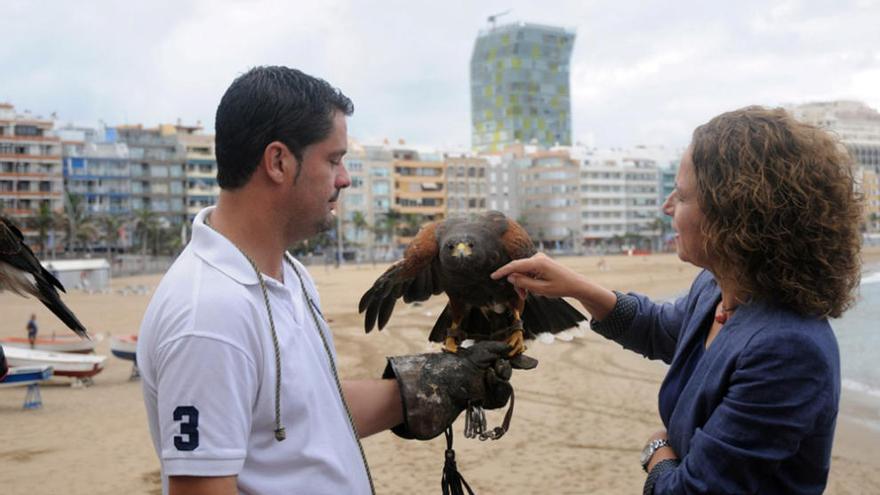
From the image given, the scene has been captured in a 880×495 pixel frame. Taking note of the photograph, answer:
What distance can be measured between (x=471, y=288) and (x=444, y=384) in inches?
43.0

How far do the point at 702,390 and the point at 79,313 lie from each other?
33173mm

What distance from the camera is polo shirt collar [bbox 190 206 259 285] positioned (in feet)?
6.38

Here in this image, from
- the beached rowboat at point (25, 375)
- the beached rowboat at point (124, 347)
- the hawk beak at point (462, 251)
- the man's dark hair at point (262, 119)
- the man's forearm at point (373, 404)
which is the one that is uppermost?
the man's dark hair at point (262, 119)

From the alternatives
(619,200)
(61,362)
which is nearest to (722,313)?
(61,362)

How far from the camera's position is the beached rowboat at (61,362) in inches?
617

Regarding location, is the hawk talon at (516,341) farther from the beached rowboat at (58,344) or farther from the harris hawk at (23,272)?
the beached rowboat at (58,344)

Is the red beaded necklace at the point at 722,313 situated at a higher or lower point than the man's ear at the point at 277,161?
lower

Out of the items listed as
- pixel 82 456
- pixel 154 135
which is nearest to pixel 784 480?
pixel 82 456

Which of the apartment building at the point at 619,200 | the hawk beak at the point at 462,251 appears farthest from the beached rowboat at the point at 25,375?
the apartment building at the point at 619,200

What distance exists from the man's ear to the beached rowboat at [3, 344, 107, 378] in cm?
1576

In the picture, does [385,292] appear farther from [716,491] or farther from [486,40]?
[486,40]

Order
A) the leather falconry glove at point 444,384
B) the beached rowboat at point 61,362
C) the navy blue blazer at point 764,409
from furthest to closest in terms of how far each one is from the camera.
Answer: the beached rowboat at point 61,362 → the leather falconry glove at point 444,384 → the navy blue blazer at point 764,409

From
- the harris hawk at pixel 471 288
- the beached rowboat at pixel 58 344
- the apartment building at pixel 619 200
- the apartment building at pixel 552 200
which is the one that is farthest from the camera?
the apartment building at pixel 619 200

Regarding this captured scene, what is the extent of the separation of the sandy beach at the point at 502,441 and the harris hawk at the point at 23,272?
4.48 meters
